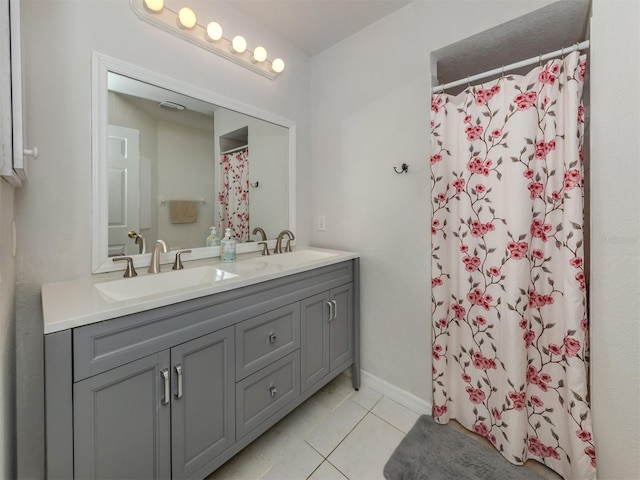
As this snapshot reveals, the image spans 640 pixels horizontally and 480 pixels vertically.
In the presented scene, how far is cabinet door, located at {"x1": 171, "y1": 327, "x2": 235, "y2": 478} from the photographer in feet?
3.25

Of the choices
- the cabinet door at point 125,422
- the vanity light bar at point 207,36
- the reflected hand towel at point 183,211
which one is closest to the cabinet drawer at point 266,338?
the cabinet door at point 125,422

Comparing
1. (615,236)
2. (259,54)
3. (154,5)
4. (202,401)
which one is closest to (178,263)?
(202,401)

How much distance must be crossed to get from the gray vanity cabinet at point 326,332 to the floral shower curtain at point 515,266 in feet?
1.73

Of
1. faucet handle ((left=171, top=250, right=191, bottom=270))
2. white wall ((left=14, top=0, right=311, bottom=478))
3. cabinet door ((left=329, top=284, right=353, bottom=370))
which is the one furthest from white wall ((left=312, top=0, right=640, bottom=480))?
white wall ((left=14, top=0, right=311, bottom=478))

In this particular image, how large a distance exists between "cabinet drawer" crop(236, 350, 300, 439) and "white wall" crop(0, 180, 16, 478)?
28.0 inches

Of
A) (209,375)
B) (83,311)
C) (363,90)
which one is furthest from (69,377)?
(363,90)

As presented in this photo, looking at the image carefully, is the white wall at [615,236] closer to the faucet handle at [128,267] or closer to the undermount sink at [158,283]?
the undermount sink at [158,283]

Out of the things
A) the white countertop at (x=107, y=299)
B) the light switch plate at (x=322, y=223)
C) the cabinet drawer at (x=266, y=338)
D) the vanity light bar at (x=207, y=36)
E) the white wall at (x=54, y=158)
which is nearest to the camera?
the white countertop at (x=107, y=299)

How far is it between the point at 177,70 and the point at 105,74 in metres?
0.34

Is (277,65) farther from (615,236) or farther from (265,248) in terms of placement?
(615,236)

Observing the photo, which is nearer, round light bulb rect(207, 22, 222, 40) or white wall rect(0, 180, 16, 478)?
white wall rect(0, 180, 16, 478)

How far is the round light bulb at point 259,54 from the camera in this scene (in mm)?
1675

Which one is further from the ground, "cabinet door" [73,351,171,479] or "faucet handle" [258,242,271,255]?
"faucet handle" [258,242,271,255]

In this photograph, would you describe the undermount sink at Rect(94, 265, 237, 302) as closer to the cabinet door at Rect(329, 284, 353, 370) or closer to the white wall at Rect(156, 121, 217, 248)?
the white wall at Rect(156, 121, 217, 248)
